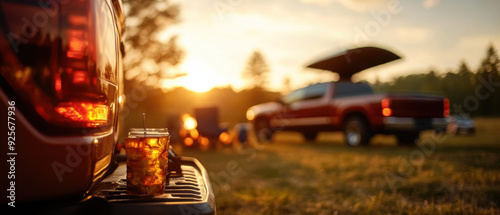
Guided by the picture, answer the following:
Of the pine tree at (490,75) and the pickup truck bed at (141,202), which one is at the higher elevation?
the pine tree at (490,75)

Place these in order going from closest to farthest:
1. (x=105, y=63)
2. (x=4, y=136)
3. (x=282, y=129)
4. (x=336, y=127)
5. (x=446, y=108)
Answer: (x=4, y=136)
(x=105, y=63)
(x=446, y=108)
(x=336, y=127)
(x=282, y=129)

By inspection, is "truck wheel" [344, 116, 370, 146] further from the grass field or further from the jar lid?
the jar lid

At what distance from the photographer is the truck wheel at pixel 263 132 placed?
12.9m

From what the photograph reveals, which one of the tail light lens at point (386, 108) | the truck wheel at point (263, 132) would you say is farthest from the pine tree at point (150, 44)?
the tail light lens at point (386, 108)

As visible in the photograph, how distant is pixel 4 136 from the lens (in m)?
1.09

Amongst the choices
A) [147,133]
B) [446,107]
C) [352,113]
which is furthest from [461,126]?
[147,133]

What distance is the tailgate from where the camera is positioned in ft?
27.1

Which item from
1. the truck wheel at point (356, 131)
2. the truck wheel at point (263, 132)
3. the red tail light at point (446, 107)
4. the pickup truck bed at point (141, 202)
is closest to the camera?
the pickup truck bed at point (141, 202)

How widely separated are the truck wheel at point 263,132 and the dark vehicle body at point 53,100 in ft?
38.2

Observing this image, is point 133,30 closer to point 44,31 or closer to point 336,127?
point 336,127

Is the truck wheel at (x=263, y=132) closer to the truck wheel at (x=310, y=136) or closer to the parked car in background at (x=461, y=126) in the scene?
the truck wheel at (x=310, y=136)

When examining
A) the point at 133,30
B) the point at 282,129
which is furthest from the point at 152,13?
the point at 282,129

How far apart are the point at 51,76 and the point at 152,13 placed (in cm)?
1940

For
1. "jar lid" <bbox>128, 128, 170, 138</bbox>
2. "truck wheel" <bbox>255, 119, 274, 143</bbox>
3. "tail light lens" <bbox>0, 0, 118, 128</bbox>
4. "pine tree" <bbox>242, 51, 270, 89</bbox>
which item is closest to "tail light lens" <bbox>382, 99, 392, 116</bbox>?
"truck wheel" <bbox>255, 119, 274, 143</bbox>
